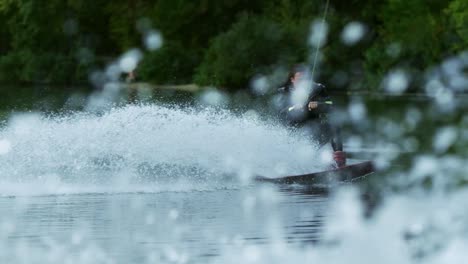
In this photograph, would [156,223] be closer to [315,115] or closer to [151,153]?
[151,153]

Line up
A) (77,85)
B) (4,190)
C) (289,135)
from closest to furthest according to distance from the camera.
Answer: (4,190)
(289,135)
(77,85)

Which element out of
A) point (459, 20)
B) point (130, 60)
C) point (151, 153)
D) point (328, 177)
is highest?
point (130, 60)

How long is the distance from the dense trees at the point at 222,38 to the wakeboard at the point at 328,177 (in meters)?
36.5

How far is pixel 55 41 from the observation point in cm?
6931

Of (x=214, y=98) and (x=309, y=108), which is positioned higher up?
(x=214, y=98)

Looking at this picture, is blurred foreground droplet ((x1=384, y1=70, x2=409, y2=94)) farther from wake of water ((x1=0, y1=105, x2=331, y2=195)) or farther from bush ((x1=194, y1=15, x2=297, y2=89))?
wake of water ((x1=0, y1=105, x2=331, y2=195))

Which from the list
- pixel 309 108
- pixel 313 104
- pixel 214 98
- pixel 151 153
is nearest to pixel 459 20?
pixel 214 98

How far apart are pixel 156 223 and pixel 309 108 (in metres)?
6.38

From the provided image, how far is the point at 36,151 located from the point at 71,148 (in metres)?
0.47

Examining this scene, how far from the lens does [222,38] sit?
57500 millimetres

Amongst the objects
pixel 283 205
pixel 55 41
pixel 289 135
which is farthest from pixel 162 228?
pixel 55 41

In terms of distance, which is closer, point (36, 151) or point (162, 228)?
point (162, 228)

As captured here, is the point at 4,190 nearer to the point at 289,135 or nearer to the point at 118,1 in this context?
the point at 289,135

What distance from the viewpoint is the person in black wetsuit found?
743 inches
